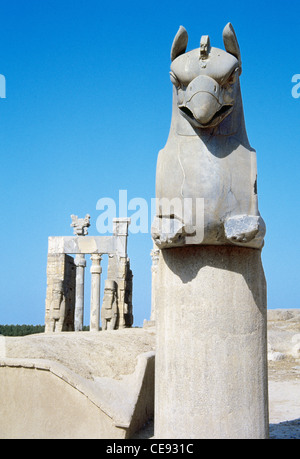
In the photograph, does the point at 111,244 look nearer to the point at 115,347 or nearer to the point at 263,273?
the point at 115,347

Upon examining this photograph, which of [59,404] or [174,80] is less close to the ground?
[174,80]

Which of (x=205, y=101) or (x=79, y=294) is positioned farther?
(x=79, y=294)

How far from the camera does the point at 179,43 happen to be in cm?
349

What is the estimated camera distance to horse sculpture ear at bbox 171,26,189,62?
11.4ft

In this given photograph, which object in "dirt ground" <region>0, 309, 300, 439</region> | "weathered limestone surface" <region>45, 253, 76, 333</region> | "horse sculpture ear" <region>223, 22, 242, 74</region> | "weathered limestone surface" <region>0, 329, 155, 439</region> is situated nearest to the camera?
"horse sculpture ear" <region>223, 22, 242, 74</region>

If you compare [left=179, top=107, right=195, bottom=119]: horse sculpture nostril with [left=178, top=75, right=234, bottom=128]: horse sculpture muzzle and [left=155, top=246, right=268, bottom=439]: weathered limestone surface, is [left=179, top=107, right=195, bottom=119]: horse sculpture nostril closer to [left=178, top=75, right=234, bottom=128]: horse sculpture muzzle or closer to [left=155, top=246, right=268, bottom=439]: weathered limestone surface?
[left=178, top=75, right=234, bottom=128]: horse sculpture muzzle

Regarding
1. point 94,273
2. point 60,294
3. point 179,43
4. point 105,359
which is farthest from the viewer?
point 94,273

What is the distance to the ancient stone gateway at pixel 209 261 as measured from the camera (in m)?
3.35

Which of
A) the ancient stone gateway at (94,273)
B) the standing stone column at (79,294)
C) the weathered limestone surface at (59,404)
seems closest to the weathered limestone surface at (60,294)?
the ancient stone gateway at (94,273)

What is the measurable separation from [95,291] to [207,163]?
52.4 ft

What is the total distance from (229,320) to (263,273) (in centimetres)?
51

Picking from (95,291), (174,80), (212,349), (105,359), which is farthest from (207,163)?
(95,291)

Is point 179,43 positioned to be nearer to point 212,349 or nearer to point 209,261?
point 209,261

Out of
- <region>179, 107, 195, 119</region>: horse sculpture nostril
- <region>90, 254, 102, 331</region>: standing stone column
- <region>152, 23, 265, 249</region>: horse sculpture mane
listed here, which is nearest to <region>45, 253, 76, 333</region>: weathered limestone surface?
<region>90, 254, 102, 331</region>: standing stone column
